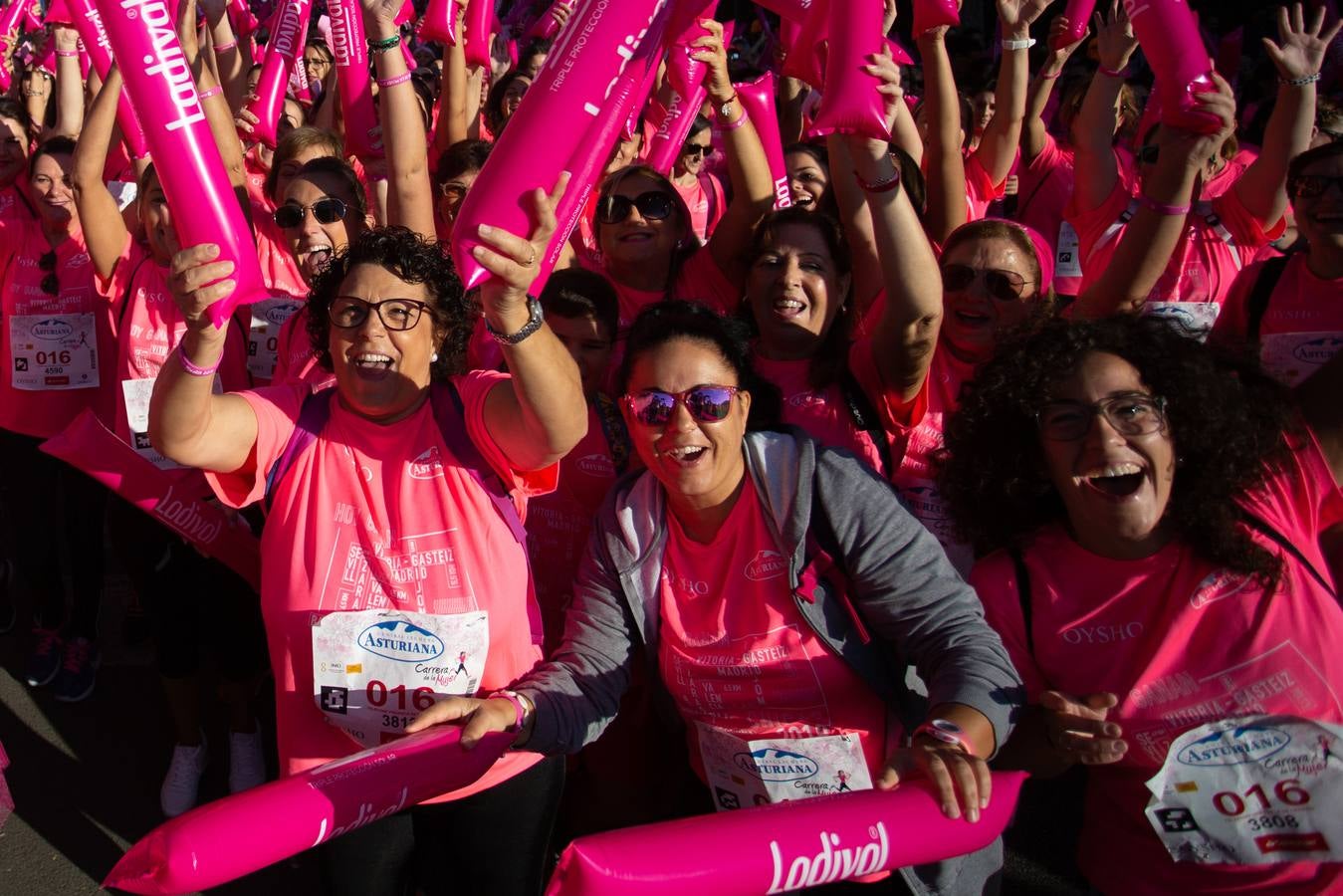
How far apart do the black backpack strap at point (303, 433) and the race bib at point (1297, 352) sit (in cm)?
233

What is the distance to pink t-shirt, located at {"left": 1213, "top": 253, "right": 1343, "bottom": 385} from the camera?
2.59 m

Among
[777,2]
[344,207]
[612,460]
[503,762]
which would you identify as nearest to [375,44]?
[344,207]

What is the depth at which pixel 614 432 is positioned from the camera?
2.61 m

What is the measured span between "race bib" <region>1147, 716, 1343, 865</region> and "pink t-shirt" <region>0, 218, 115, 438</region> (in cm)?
363

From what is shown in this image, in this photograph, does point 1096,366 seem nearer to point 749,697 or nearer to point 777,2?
point 749,697

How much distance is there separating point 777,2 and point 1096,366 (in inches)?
54.0

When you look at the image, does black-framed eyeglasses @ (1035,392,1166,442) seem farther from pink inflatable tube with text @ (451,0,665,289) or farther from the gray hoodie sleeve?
pink inflatable tube with text @ (451,0,665,289)

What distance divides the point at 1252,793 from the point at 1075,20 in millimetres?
2899

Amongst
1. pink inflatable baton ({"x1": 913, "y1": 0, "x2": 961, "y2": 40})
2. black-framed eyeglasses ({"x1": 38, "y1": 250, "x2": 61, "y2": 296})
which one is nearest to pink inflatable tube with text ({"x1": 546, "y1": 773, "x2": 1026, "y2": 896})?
pink inflatable baton ({"x1": 913, "y1": 0, "x2": 961, "y2": 40})

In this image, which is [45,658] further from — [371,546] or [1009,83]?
[1009,83]

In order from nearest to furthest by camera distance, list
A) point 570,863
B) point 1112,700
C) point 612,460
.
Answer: point 570,863
point 1112,700
point 612,460

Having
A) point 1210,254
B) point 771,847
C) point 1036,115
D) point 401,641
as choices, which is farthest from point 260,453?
point 1036,115

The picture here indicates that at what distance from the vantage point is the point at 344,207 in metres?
3.13

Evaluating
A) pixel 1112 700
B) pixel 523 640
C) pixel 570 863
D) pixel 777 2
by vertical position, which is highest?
pixel 777 2
